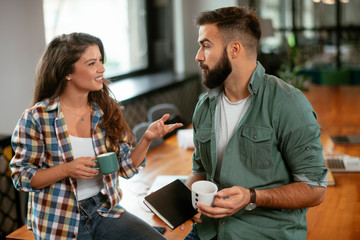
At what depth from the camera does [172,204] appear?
157 centimetres

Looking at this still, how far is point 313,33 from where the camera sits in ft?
27.9

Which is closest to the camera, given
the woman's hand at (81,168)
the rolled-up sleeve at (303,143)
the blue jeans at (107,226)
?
the rolled-up sleeve at (303,143)

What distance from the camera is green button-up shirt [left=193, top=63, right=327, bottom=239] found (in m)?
1.45

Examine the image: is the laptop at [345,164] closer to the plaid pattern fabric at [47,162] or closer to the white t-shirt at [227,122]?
the white t-shirt at [227,122]

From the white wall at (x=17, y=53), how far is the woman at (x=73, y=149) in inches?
53.1

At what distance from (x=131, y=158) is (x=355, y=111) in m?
3.12

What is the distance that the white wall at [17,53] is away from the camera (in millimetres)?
3000

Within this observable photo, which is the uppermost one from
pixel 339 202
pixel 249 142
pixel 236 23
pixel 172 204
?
pixel 236 23

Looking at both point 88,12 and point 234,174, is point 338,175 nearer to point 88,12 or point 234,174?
point 234,174

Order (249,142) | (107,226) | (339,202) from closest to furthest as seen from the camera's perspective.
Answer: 1. (249,142)
2. (107,226)
3. (339,202)

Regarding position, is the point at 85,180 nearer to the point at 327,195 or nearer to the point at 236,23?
the point at 236,23

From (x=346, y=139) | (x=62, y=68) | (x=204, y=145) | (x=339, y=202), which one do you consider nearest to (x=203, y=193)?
(x=204, y=145)

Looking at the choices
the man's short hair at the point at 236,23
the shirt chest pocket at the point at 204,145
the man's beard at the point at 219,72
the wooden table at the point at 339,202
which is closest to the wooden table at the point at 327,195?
the wooden table at the point at 339,202

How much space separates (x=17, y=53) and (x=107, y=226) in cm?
186
